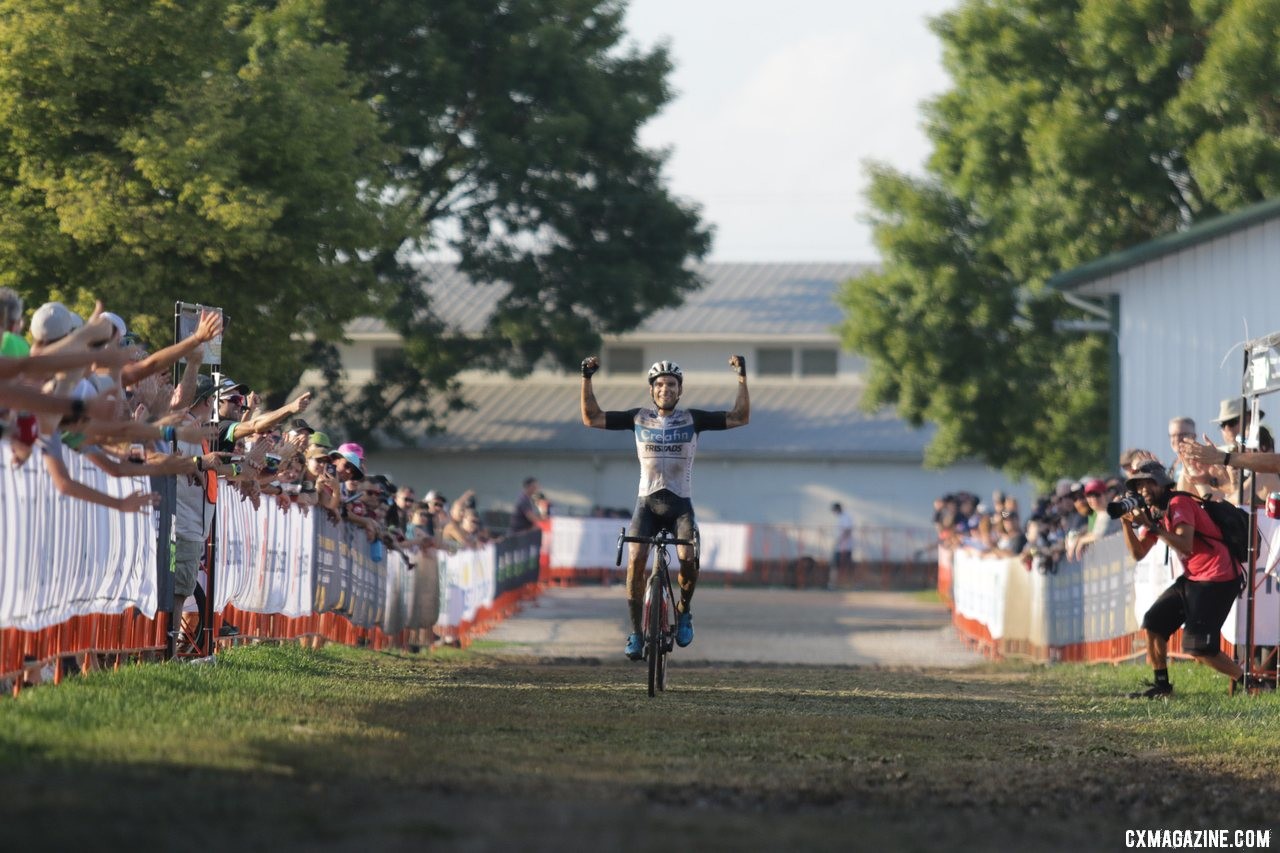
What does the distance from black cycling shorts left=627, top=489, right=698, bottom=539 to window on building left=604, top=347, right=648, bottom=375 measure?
52.5 metres

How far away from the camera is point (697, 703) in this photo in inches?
532

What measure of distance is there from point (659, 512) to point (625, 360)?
5293 cm

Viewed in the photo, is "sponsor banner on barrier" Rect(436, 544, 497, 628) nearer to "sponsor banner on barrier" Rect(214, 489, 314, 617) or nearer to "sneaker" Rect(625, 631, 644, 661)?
"sponsor banner on barrier" Rect(214, 489, 314, 617)

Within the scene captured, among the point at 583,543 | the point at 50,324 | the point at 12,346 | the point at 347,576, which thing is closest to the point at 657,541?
the point at 50,324

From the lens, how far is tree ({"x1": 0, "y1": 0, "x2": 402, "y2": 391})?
26641 mm

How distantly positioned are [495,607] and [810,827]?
2517 centimetres

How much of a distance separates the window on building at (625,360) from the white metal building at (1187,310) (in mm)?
31865

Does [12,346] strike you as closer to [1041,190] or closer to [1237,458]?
[1237,458]

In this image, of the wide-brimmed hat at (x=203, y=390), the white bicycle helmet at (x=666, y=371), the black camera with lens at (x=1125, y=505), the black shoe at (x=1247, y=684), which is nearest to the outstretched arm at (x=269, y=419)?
the wide-brimmed hat at (x=203, y=390)

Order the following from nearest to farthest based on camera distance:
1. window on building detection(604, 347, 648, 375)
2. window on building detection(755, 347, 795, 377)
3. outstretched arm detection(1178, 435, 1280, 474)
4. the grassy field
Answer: the grassy field, outstretched arm detection(1178, 435, 1280, 474), window on building detection(755, 347, 795, 377), window on building detection(604, 347, 648, 375)

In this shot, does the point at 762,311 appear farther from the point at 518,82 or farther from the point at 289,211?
the point at 289,211

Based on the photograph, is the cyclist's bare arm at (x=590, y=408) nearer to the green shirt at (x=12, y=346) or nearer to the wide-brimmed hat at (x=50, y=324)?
the wide-brimmed hat at (x=50, y=324)

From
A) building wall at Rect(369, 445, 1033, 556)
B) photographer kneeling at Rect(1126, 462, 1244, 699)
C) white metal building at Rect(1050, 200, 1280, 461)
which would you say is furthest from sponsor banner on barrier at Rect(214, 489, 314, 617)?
building wall at Rect(369, 445, 1033, 556)

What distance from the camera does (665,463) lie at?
14516 millimetres
